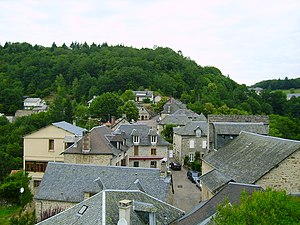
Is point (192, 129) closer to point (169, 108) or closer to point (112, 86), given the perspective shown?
point (169, 108)

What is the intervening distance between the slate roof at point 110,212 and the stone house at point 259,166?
6189 millimetres

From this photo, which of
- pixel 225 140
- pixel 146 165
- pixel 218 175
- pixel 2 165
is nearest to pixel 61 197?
pixel 218 175

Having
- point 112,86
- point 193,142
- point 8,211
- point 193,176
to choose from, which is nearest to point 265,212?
point 8,211

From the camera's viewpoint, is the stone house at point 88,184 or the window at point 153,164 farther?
the window at point 153,164

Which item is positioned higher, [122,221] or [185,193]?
[122,221]

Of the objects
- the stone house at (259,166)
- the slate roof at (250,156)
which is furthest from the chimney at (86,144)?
the stone house at (259,166)

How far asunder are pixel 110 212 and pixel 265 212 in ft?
Answer: 23.5

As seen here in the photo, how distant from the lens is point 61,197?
25.5m

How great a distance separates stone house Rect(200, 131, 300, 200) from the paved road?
2.51 meters

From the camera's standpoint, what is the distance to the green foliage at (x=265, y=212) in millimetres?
11609

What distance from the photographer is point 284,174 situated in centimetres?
2261

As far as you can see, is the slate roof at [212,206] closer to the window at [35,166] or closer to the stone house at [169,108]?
the window at [35,166]

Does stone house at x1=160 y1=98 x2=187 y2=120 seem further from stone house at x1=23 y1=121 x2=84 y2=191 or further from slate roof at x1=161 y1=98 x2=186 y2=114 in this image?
stone house at x1=23 y1=121 x2=84 y2=191

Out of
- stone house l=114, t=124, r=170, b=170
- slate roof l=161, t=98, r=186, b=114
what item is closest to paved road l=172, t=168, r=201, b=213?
stone house l=114, t=124, r=170, b=170
